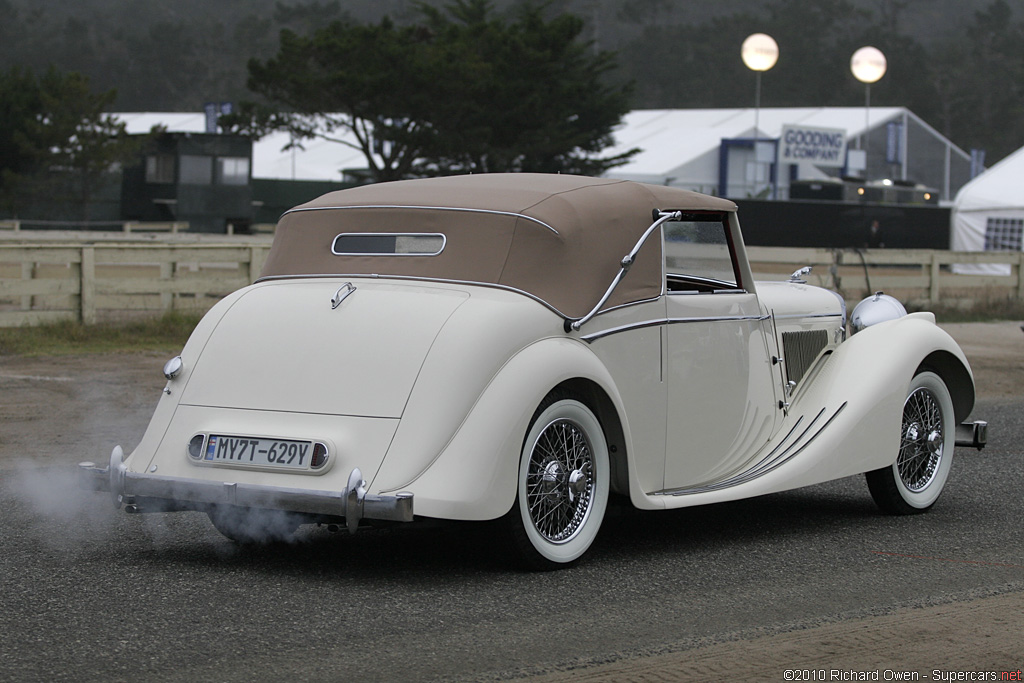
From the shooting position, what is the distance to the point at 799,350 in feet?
22.4

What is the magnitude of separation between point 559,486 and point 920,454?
102 inches

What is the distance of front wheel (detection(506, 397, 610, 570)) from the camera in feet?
16.9

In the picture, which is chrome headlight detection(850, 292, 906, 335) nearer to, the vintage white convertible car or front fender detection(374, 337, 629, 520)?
the vintage white convertible car

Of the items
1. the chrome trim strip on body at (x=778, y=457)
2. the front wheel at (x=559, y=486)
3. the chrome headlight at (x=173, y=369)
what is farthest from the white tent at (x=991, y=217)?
the chrome headlight at (x=173, y=369)

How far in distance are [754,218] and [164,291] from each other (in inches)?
818

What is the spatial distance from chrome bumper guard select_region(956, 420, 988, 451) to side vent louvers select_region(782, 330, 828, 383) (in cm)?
91

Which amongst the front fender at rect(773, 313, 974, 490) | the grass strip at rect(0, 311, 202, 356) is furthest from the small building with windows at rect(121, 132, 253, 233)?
the front fender at rect(773, 313, 974, 490)

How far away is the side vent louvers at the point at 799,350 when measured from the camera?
6699 millimetres

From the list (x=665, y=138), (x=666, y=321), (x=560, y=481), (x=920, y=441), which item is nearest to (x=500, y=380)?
(x=560, y=481)

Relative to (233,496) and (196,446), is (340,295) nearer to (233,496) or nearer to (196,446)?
(196,446)

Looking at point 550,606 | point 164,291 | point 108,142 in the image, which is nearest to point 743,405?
point 550,606

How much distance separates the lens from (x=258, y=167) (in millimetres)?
62344

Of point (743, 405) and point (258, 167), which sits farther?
point (258, 167)

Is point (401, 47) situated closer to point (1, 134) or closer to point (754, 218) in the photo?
point (1, 134)
